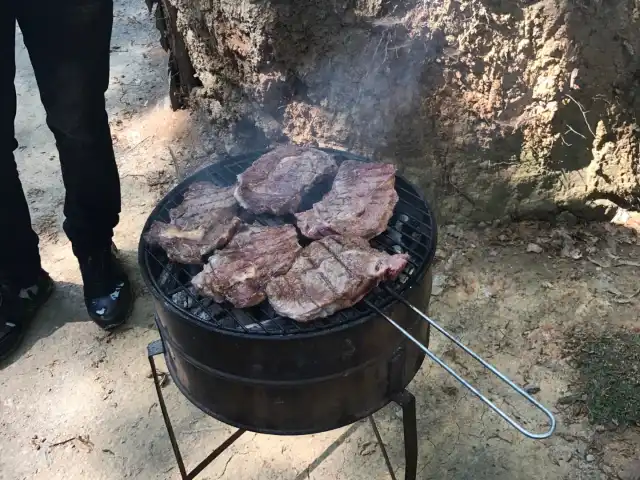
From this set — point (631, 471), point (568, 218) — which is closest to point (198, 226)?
point (631, 471)

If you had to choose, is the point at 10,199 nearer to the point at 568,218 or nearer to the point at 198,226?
the point at 198,226

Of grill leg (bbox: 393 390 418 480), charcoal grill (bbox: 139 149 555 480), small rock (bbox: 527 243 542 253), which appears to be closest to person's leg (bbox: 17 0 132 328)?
charcoal grill (bbox: 139 149 555 480)

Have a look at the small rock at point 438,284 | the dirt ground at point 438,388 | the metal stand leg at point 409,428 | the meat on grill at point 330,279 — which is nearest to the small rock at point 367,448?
the dirt ground at point 438,388

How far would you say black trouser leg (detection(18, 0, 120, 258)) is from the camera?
9.27 feet

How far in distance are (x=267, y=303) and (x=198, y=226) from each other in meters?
0.46

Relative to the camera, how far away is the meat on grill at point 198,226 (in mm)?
2277

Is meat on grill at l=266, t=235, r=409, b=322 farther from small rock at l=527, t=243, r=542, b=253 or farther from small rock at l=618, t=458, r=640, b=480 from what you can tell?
small rock at l=527, t=243, r=542, b=253

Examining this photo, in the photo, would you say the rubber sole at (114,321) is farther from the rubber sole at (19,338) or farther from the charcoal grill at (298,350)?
the charcoal grill at (298,350)

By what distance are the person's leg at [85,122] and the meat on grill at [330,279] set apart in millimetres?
1645

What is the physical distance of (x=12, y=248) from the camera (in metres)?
3.71

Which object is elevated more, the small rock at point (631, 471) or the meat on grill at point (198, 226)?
the meat on grill at point (198, 226)

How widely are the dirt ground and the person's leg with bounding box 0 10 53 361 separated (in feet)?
0.40

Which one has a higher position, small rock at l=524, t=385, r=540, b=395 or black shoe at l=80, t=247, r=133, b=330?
black shoe at l=80, t=247, r=133, b=330

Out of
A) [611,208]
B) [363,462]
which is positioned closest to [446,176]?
[611,208]
